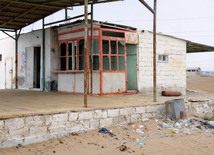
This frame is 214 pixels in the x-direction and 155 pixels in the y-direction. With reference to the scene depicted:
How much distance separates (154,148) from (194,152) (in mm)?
804

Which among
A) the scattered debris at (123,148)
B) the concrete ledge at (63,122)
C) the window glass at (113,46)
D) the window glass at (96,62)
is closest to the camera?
the concrete ledge at (63,122)

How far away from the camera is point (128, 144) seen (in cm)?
506

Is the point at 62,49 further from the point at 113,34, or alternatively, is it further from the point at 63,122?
the point at 63,122

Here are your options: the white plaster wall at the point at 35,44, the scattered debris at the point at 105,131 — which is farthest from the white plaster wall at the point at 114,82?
the scattered debris at the point at 105,131

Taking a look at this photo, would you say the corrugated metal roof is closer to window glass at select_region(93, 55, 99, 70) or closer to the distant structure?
window glass at select_region(93, 55, 99, 70)

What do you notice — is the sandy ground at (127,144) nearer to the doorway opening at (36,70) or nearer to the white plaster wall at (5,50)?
the doorway opening at (36,70)

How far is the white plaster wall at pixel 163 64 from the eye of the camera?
1090 centimetres

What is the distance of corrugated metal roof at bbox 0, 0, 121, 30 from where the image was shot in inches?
360

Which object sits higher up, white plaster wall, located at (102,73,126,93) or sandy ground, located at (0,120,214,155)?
white plaster wall, located at (102,73,126,93)

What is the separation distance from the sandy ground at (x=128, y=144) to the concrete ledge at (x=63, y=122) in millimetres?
152

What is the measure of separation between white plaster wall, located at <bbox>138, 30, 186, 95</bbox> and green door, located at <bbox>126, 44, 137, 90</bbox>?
0.22 m

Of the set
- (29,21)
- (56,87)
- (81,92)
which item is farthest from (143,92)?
(29,21)

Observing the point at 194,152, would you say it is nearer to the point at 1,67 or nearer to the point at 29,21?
the point at 29,21

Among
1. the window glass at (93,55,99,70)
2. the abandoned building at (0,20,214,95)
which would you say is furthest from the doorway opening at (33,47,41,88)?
the window glass at (93,55,99,70)
